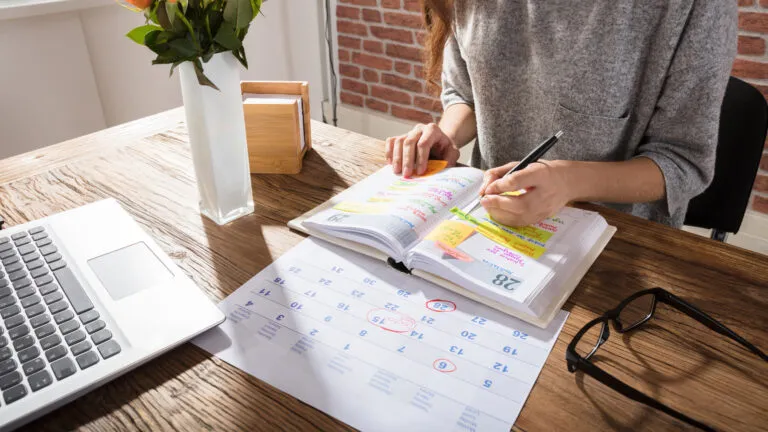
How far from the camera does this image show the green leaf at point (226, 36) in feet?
2.21

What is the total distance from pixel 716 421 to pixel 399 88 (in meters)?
2.28

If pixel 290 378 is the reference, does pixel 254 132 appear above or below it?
above

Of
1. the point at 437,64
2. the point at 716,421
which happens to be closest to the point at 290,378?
the point at 716,421

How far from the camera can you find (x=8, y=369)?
1.61ft

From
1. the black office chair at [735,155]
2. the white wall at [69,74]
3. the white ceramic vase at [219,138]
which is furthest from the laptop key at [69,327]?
the white wall at [69,74]

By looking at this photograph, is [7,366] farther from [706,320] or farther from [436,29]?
[436,29]

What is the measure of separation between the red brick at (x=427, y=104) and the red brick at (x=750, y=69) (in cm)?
115

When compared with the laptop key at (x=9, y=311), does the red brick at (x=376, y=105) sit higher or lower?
lower

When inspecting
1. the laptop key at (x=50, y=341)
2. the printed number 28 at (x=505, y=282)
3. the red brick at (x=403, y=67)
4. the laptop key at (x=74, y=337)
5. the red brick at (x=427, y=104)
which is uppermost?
the laptop key at (x=50, y=341)

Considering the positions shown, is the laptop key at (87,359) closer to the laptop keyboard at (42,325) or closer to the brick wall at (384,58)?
the laptop keyboard at (42,325)

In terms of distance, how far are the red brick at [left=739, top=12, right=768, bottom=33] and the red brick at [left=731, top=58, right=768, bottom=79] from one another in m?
0.10

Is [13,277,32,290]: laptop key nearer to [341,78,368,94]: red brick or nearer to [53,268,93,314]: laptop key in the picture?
[53,268,93,314]: laptop key

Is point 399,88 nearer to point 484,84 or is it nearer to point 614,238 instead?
point 484,84

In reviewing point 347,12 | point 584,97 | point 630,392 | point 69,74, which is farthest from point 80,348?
point 347,12
